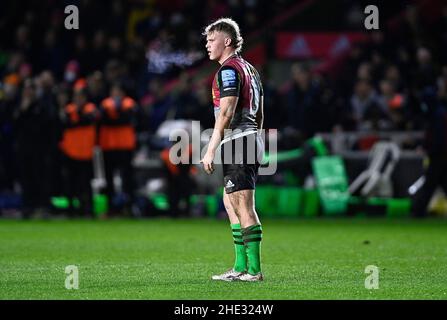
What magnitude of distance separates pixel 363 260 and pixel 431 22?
1394cm

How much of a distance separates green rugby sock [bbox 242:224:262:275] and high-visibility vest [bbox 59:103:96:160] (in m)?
11.0

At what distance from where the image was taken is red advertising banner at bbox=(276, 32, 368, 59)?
91.0 ft

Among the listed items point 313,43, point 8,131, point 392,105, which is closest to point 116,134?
point 8,131

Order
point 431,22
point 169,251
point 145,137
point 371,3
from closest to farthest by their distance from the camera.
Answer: point 169,251 → point 145,137 → point 431,22 → point 371,3

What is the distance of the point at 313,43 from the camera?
28.0 metres

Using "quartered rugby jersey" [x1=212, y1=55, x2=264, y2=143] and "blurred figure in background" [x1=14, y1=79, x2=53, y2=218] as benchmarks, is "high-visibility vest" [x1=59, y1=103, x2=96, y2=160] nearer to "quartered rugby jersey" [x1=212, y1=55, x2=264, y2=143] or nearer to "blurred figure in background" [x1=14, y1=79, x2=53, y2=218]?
"blurred figure in background" [x1=14, y1=79, x2=53, y2=218]

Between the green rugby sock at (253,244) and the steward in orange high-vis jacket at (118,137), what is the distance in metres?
10.8

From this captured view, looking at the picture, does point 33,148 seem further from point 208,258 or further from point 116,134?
point 208,258

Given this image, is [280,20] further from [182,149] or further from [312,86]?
[182,149]

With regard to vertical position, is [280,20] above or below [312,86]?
above

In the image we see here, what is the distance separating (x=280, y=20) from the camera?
28422mm

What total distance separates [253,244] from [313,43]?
1815cm

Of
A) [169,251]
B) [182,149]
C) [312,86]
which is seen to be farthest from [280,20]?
[169,251]

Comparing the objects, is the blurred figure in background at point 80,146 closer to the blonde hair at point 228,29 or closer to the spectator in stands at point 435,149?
the spectator in stands at point 435,149
